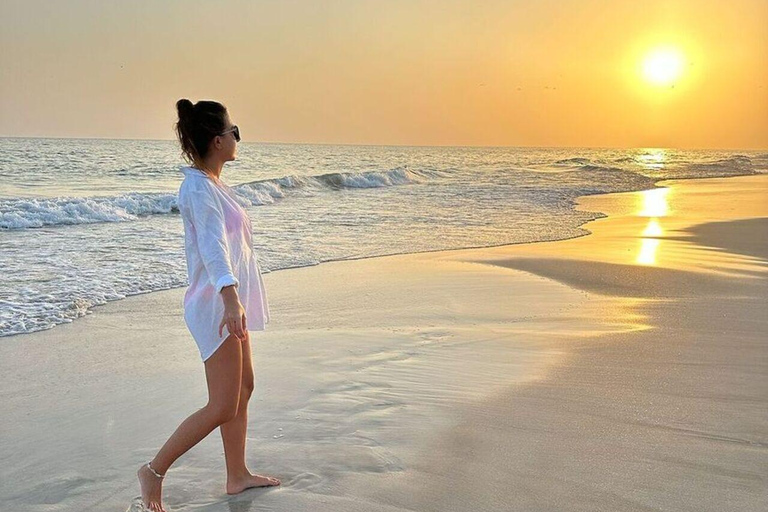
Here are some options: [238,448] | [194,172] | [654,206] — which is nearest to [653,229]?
[654,206]

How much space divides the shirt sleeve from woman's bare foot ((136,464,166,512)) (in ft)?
2.95

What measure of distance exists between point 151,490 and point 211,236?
1.11m

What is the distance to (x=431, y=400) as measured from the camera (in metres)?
4.47

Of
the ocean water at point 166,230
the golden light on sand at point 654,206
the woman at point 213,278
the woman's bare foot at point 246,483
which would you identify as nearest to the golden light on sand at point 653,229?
the ocean water at point 166,230

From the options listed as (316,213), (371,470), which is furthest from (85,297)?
(316,213)

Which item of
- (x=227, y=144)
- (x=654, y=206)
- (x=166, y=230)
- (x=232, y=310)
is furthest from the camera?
(x=654, y=206)

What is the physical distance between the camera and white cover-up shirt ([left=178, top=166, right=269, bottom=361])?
9.36 feet

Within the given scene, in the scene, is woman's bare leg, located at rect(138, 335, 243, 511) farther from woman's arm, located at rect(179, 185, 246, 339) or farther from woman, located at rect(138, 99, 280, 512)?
woman's arm, located at rect(179, 185, 246, 339)

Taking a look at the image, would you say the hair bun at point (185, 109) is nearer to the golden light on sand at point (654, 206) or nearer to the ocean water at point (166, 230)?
the ocean water at point (166, 230)

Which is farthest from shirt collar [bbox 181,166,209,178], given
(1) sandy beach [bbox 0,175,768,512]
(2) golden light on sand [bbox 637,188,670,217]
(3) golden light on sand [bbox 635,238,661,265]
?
(2) golden light on sand [bbox 637,188,670,217]

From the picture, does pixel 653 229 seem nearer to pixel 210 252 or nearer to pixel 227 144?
pixel 227 144

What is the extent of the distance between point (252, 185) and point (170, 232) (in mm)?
13764

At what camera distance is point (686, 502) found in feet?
10.2

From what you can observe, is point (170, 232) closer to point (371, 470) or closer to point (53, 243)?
point (53, 243)
